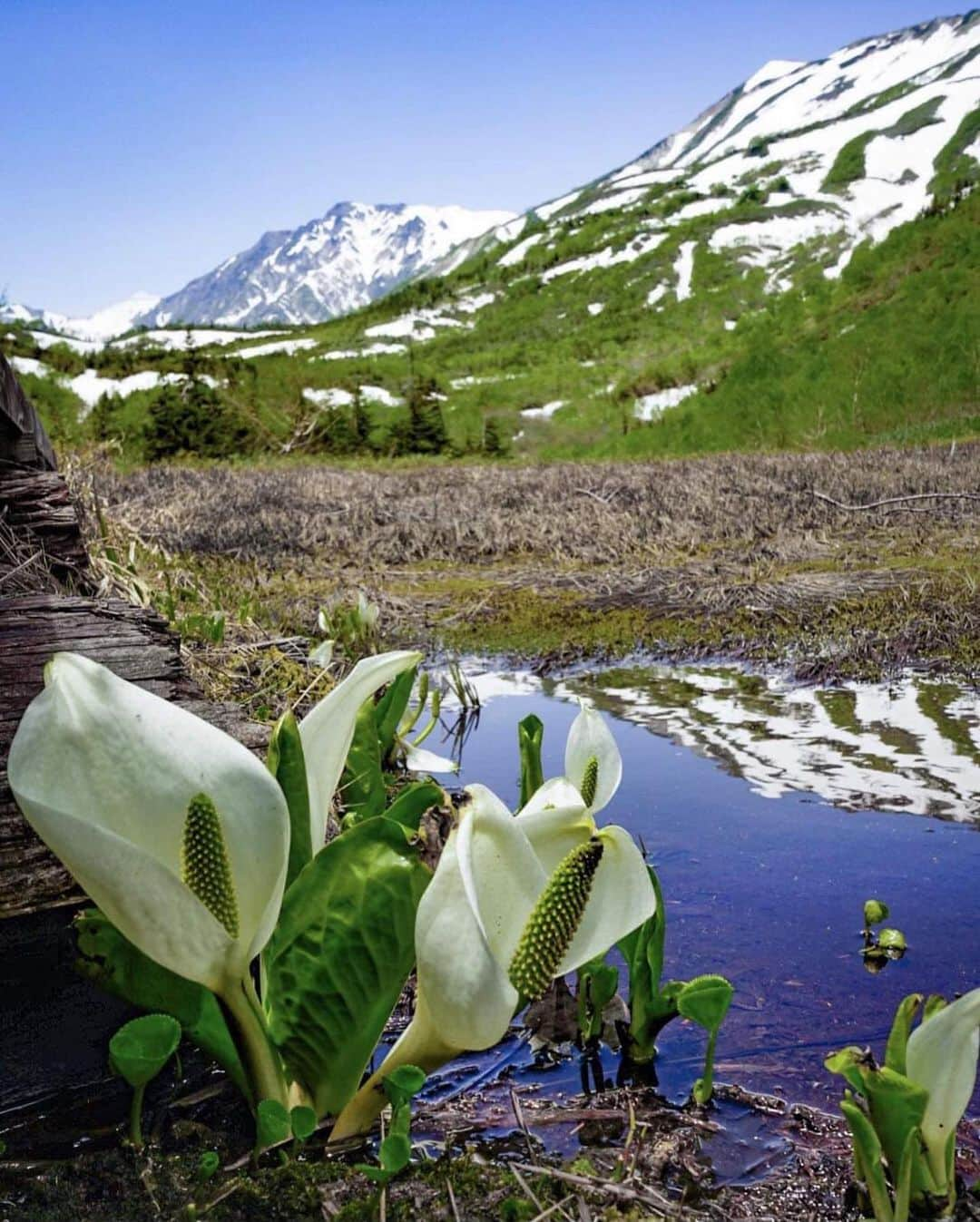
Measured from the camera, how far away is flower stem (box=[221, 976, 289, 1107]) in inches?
49.4

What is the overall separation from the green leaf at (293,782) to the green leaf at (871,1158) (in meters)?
0.66

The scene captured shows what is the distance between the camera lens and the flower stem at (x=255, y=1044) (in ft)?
4.12

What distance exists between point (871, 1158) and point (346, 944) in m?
0.60

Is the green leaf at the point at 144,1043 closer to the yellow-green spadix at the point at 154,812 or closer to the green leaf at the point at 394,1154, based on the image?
the yellow-green spadix at the point at 154,812

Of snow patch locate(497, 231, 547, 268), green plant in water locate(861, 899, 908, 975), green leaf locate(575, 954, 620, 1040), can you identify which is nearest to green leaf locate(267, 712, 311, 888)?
green leaf locate(575, 954, 620, 1040)

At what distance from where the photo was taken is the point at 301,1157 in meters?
1.37

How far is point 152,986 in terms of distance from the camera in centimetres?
131

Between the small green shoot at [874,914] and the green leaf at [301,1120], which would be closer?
the green leaf at [301,1120]

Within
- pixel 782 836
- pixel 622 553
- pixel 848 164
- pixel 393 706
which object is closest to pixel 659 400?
pixel 622 553

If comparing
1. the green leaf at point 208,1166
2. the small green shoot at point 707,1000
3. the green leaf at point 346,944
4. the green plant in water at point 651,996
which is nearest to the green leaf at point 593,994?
the green plant in water at point 651,996

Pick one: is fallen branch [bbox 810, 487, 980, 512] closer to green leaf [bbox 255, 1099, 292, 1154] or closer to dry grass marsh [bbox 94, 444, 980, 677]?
dry grass marsh [bbox 94, 444, 980, 677]

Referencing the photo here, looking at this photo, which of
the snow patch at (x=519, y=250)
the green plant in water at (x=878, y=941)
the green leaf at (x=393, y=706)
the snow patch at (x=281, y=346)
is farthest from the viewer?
the snow patch at (x=519, y=250)

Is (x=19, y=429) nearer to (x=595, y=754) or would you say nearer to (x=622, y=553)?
(x=595, y=754)

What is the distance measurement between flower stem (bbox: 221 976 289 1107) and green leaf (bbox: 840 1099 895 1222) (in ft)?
2.04
